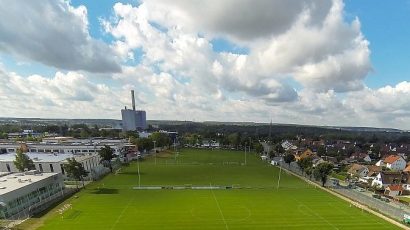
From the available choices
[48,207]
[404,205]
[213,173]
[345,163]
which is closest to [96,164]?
[213,173]

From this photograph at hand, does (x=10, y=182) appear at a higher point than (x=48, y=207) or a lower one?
higher

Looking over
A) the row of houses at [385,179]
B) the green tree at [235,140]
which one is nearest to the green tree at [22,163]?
the row of houses at [385,179]

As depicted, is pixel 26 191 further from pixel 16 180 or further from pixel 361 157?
pixel 361 157

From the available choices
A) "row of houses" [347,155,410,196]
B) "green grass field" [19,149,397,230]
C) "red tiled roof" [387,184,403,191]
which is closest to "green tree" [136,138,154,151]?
"green grass field" [19,149,397,230]

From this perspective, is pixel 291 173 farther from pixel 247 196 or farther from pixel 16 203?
pixel 16 203

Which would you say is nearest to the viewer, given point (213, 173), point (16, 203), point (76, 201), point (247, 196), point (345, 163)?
point (16, 203)
